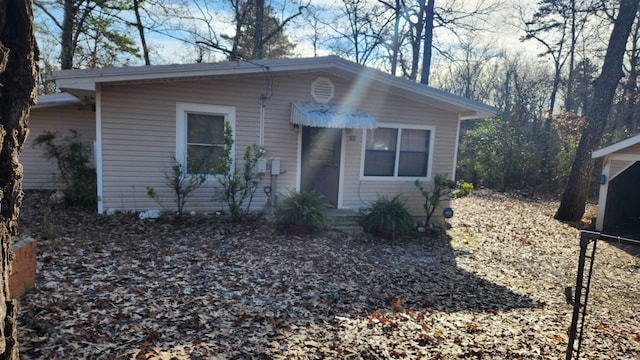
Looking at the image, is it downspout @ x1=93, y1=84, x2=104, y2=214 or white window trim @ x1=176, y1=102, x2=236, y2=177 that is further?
white window trim @ x1=176, y1=102, x2=236, y2=177

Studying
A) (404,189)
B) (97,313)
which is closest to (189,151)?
(97,313)

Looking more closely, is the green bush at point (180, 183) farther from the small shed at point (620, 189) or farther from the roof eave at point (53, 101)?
the small shed at point (620, 189)

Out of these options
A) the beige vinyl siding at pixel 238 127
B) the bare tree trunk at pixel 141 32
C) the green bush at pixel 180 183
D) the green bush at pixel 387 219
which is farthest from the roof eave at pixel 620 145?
the bare tree trunk at pixel 141 32

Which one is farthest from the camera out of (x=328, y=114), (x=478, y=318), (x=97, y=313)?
(x=328, y=114)

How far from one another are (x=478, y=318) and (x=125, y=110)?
690cm

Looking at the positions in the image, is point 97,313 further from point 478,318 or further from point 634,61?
point 634,61

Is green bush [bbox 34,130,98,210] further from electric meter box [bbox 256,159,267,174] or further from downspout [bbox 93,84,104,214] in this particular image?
electric meter box [bbox 256,159,267,174]

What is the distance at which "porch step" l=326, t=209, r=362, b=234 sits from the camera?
770cm

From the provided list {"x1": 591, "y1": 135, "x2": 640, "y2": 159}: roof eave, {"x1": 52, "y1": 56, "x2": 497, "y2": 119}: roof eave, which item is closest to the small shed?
{"x1": 591, "y1": 135, "x2": 640, "y2": 159}: roof eave

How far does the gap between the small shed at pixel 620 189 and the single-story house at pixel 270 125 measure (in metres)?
3.35

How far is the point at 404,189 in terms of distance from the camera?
28.9 ft

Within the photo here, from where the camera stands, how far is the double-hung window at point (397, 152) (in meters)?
8.55

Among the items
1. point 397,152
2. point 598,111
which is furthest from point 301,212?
point 598,111

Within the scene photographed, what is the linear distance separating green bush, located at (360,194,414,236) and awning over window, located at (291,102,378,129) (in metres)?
1.74
